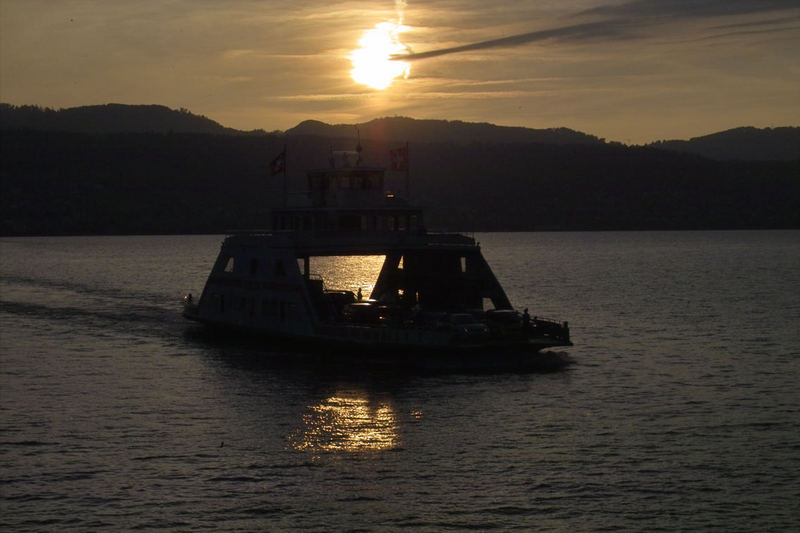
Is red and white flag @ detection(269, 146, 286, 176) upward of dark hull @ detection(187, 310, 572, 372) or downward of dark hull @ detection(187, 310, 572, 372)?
upward

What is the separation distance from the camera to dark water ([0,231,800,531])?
32.8m

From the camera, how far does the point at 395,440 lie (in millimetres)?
41188

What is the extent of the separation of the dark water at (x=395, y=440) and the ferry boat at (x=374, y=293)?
5.76 ft

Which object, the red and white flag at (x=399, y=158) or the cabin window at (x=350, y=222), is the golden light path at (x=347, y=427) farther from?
the red and white flag at (x=399, y=158)

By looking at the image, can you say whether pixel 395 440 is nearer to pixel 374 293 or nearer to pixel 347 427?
pixel 347 427

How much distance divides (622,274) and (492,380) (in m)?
115

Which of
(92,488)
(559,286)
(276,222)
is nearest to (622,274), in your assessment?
(559,286)

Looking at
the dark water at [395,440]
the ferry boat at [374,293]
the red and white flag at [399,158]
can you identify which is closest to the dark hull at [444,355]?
the ferry boat at [374,293]

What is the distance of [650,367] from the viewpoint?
6025 cm

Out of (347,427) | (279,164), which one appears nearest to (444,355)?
(347,427)

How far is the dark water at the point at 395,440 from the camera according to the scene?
3281 centimetres

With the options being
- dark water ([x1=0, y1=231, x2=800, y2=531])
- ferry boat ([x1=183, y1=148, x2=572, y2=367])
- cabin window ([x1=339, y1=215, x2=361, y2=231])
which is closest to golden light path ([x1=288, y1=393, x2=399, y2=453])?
dark water ([x1=0, y1=231, x2=800, y2=531])

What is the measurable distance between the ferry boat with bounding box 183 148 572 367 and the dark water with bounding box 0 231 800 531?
1.75 m

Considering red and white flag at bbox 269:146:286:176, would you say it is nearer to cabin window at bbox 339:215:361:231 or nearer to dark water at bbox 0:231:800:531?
cabin window at bbox 339:215:361:231
